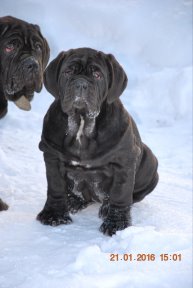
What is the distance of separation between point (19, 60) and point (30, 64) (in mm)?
93

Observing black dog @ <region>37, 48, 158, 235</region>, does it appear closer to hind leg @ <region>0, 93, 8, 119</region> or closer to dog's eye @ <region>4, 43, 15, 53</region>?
dog's eye @ <region>4, 43, 15, 53</region>

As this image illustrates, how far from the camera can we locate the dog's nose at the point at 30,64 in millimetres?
3225

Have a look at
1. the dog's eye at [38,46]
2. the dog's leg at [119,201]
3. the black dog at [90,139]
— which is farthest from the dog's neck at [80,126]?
the dog's eye at [38,46]

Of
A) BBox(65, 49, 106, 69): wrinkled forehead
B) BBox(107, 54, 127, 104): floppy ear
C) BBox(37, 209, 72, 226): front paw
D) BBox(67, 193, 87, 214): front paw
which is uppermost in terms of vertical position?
BBox(65, 49, 106, 69): wrinkled forehead

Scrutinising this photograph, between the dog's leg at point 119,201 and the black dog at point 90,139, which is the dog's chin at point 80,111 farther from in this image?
the dog's leg at point 119,201

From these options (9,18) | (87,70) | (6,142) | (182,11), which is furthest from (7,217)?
(182,11)

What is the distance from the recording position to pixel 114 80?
310 cm

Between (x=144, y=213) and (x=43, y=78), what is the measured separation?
1345mm

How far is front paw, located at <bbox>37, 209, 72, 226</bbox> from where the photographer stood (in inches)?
127
